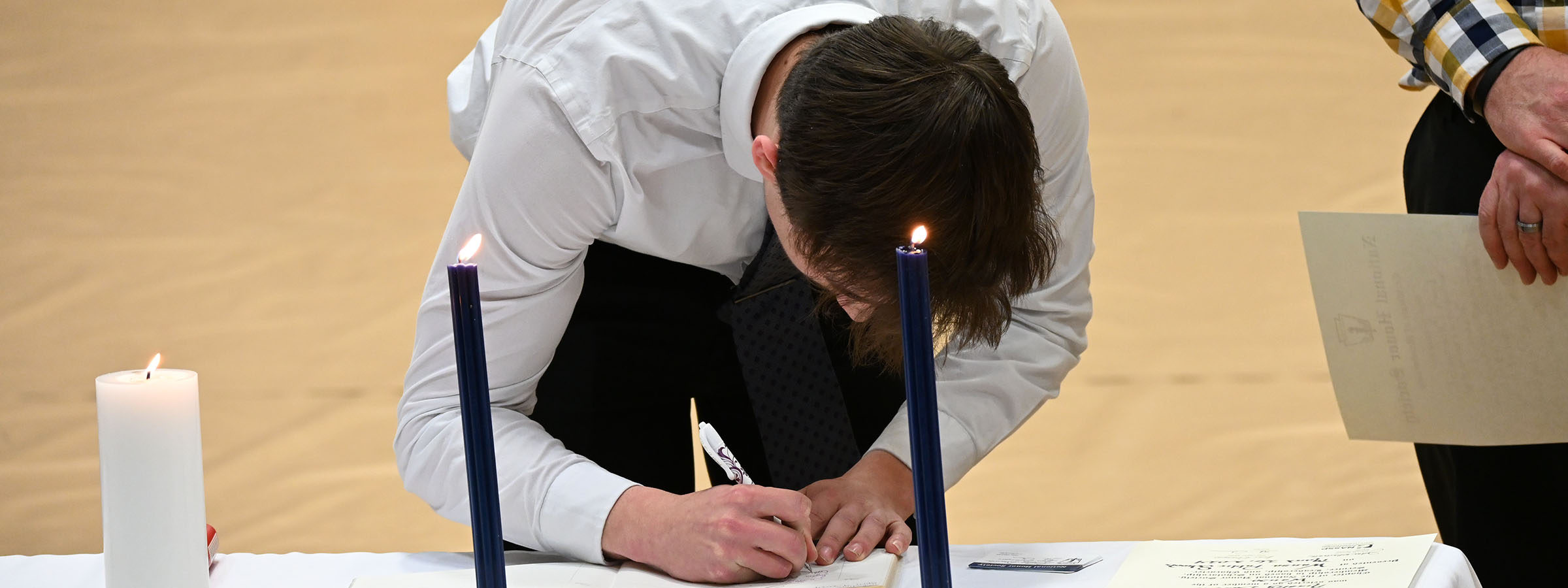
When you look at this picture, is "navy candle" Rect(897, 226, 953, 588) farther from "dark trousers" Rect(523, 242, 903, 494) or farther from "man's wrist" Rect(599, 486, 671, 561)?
"dark trousers" Rect(523, 242, 903, 494)

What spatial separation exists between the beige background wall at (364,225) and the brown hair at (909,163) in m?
1.86

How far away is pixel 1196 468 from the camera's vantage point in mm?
2633

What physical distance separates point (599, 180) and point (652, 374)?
1.32ft

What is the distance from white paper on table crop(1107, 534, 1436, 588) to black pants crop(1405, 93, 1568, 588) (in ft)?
1.58

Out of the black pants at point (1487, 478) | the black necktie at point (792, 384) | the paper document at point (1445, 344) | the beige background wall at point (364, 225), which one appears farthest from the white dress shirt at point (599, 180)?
the beige background wall at point (364, 225)

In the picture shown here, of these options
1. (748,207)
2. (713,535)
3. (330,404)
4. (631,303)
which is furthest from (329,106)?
(713,535)

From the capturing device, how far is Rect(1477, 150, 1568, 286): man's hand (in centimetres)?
105

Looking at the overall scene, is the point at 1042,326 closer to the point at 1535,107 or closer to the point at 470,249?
the point at 1535,107

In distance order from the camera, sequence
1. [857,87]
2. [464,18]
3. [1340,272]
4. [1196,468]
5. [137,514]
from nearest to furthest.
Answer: [137,514] → [857,87] → [1340,272] → [1196,468] → [464,18]

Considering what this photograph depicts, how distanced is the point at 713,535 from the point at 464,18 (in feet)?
7.20

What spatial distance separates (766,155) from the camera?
0.86 metres

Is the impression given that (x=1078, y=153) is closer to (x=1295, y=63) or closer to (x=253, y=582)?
(x=253, y=582)

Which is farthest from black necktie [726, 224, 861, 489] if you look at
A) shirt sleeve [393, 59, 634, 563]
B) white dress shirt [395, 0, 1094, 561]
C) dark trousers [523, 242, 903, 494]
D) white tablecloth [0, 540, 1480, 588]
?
white tablecloth [0, 540, 1480, 588]

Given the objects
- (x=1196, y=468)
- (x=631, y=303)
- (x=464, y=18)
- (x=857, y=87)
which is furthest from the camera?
(x=464, y=18)
